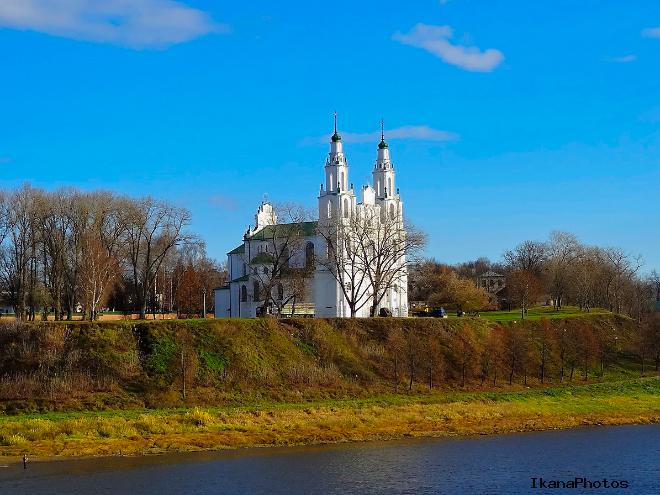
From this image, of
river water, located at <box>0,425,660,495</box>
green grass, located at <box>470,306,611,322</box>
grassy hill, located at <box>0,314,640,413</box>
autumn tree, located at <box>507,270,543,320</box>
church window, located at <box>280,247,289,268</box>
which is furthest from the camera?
autumn tree, located at <box>507,270,543,320</box>

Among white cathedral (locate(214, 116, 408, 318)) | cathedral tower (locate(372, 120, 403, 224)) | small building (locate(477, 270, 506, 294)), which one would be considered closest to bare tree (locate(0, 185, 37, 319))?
white cathedral (locate(214, 116, 408, 318))

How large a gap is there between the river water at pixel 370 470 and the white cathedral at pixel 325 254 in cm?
3225

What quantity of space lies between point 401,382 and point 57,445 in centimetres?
2317

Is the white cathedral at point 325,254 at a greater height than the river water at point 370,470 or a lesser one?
greater

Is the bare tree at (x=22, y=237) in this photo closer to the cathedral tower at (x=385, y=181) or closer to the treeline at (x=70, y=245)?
the treeline at (x=70, y=245)

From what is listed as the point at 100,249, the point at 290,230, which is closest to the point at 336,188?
the point at 290,230

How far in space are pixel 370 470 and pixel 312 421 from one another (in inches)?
374

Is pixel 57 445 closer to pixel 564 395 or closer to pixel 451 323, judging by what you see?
pixel 564 395

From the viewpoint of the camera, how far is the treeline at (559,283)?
289ft

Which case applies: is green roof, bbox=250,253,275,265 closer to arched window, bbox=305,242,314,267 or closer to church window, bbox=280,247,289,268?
church window, bbox=280,247,289,268

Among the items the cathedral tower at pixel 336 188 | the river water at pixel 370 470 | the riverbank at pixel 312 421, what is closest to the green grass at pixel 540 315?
the cathedral tower at pixel 336 188

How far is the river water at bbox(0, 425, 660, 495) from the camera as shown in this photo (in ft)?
87.7

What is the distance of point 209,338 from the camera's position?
48812mm

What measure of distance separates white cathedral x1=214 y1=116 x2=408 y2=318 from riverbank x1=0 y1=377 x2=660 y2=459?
22.2 m
